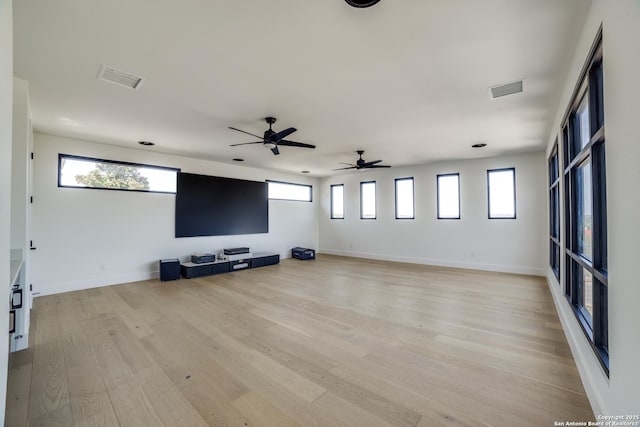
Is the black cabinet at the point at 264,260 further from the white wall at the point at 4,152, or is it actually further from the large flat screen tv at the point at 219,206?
the white wall at the point at 4,152

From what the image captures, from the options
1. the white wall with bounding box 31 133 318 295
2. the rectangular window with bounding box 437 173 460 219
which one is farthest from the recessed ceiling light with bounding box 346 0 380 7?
the rectangular window with bounding box 437 173 460 219

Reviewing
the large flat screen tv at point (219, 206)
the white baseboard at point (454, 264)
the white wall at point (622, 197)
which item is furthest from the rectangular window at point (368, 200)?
the white wall at point (622, 197)

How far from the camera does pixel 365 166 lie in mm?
6039

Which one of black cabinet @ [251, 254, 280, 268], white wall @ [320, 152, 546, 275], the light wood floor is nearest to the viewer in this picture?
the light wood floor

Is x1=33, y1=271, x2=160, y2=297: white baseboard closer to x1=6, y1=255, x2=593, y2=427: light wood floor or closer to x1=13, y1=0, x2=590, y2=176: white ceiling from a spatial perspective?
x1=6, y1=255, x2=593, y2=427: light wood floor

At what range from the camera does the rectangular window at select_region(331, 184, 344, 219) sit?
9.12m

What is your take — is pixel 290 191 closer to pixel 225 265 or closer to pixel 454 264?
pixel 225 265

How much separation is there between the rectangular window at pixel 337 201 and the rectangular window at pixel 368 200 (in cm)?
76

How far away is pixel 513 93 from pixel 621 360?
279 cm

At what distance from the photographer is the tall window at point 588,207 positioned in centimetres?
174

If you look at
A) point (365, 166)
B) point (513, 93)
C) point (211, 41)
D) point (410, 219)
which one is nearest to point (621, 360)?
point (513, 93)

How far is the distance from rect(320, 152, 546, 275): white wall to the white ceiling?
211 centimetres

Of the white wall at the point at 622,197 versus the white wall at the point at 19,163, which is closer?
the white wall at the point at 622,197

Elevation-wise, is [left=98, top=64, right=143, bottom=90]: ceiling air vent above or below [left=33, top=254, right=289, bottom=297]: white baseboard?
above
